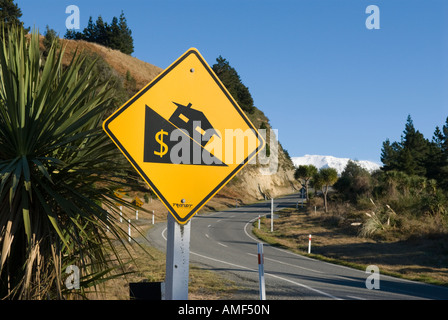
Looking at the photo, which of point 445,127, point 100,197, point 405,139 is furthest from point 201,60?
point 405,139

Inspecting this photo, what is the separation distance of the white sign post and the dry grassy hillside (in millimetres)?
49628

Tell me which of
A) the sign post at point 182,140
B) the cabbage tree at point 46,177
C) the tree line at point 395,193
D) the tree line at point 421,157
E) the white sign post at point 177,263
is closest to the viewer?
the white sign post at point 177,263

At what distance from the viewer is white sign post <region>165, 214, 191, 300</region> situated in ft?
7.43

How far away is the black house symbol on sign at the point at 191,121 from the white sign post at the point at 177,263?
544 mm

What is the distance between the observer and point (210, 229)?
30.4 meters

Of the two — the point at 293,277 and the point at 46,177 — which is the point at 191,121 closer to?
the point at 46,177

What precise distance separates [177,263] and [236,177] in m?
68.2

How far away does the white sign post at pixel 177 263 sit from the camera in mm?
2266

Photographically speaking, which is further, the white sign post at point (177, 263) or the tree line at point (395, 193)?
the tree line at point (395, 193)

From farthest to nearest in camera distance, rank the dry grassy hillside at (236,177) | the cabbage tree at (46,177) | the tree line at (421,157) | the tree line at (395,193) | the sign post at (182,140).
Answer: the dry grassy hillside at (236,177) < the tree line at (421,157) < the tree line at (395,193) < the cabbage tree at (46,177) < the sign post at (182,140)

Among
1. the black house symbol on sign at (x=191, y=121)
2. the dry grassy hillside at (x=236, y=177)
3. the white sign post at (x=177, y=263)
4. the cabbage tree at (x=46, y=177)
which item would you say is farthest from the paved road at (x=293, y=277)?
the dry grassy hillside at (x=236, y=177)

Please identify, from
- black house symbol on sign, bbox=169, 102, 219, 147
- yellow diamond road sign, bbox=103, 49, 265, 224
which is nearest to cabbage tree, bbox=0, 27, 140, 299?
yellow diamond road sign, bbox=103, 49, 265, 224

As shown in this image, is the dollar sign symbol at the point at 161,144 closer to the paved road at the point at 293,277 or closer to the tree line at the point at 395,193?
the paved road at the point at 293,277
